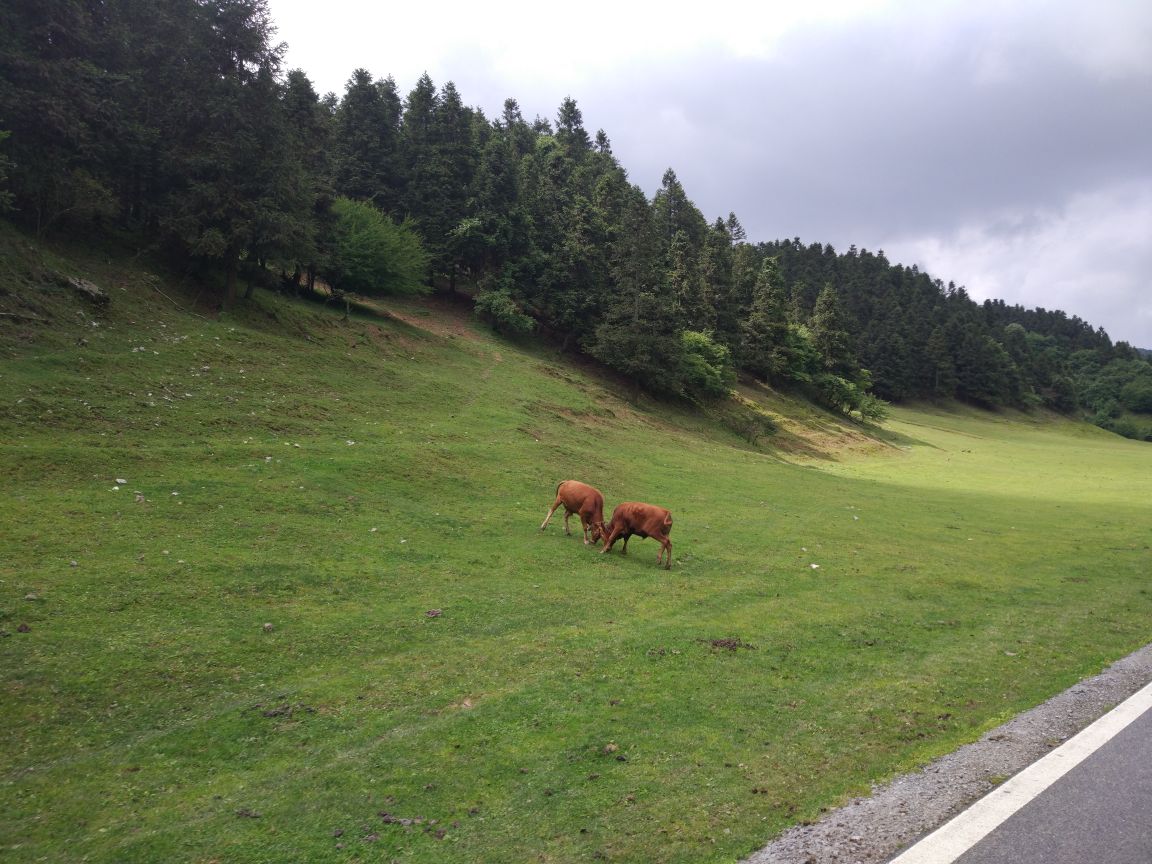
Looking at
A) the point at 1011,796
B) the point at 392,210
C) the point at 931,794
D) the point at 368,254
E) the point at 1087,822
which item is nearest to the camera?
the point at 1087,822

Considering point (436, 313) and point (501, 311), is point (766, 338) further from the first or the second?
point (436, 313)

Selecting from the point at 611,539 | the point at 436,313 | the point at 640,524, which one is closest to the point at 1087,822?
the point at 640,524

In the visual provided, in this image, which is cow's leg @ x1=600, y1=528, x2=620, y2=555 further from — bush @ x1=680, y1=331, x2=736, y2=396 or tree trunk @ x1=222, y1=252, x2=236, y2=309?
bush @ x1=680, y1=331, x2=736, y2=396

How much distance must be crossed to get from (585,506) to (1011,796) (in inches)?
495

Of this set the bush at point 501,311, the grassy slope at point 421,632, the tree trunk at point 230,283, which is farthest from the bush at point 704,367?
the tree trunk at point 230,283

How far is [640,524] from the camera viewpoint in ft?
56.5

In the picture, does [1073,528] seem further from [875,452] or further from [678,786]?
[875,452]

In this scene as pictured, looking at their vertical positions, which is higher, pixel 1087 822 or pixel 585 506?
pixel 1087 822

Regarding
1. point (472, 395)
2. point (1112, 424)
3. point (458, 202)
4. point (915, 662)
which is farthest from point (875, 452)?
point (1112, 424)

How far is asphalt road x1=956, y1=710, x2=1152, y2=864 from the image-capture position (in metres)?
5.73

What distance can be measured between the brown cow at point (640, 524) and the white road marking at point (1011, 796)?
948 centimetres

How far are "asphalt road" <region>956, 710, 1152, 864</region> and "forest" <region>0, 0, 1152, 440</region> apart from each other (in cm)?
3255

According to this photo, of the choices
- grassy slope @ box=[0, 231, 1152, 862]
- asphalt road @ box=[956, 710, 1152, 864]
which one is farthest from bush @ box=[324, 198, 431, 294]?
asphalt road @ box=[956, 710, 1152, 864]

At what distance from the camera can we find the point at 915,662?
433 inches
